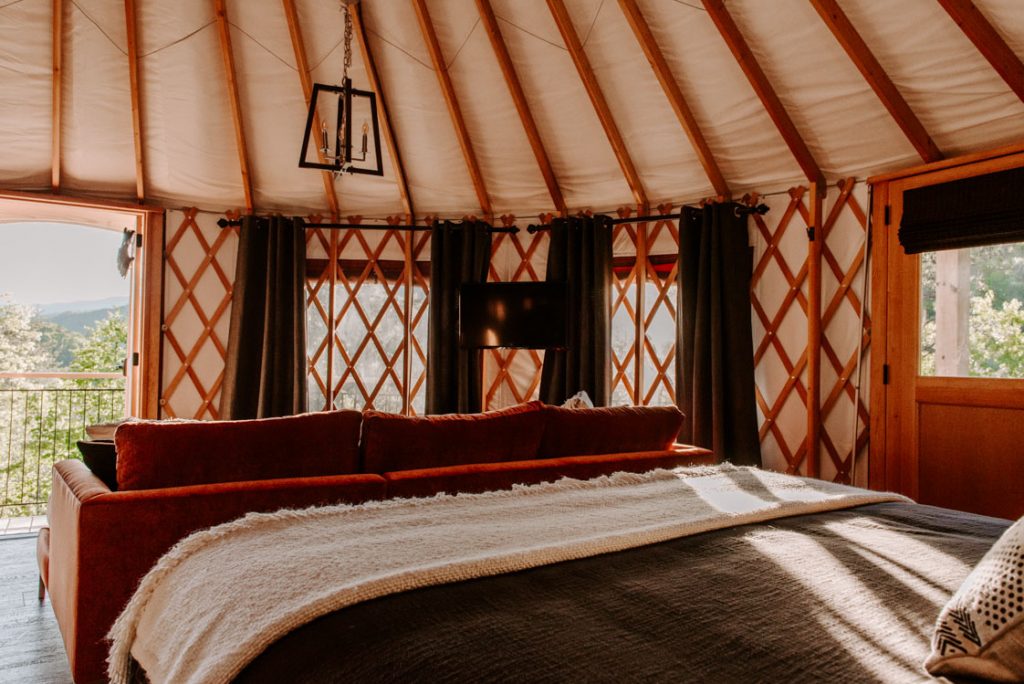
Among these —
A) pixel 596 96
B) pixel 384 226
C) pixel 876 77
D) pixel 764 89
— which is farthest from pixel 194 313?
pixel 876 77

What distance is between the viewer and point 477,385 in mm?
4941

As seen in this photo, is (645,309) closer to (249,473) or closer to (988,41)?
(988,41)

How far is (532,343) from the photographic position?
452 centimetres

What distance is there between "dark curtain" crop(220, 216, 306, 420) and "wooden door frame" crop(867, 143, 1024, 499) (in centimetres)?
360

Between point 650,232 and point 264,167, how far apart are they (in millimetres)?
2729

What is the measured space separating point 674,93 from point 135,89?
3.17 m

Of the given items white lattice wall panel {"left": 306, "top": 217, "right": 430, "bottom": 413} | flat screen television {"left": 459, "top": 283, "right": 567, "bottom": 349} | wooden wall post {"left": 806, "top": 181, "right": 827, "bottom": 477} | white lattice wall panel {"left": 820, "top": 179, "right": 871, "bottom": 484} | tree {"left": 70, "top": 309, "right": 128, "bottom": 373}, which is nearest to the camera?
white lattice wall panel {"left": 820, "top": 179, "right": 871, "bottom": 484}

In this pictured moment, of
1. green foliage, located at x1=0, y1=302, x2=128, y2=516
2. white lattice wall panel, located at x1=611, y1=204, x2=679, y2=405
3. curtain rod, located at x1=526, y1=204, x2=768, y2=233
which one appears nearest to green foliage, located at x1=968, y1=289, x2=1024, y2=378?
curtain rod, located at x1=526, y1=204, x2=768, y2=233

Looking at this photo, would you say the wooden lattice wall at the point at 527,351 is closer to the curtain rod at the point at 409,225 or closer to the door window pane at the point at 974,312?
the curtain rod at the point at 409,225

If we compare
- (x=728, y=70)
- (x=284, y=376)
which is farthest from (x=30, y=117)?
(x=728, y=70)

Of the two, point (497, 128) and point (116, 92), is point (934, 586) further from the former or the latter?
point (116, 92)

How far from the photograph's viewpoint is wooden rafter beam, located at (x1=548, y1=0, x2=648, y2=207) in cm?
372

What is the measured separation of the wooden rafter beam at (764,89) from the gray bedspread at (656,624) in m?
2.98

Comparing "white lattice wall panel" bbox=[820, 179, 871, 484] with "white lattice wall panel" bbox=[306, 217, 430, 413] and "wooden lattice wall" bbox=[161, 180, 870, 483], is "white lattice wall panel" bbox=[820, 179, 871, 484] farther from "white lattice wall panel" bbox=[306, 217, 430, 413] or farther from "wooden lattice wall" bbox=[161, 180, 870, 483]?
"white lattice wall panel" bbox=[306, 217, 430, 413]
